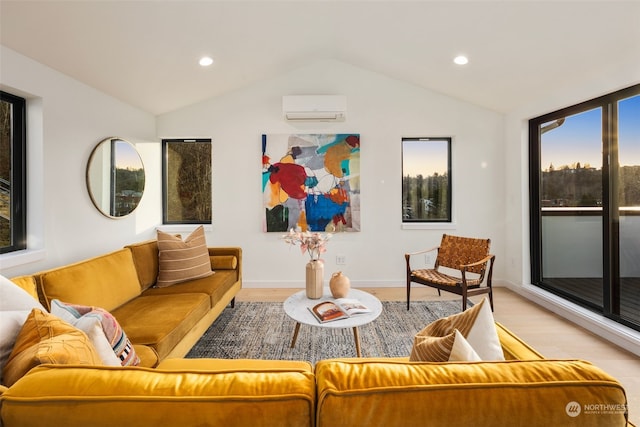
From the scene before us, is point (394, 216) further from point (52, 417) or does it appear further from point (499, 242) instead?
point (52, 417)

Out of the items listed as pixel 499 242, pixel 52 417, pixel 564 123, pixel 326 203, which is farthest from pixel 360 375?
pixel 499 242

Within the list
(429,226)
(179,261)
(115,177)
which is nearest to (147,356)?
(179,261)

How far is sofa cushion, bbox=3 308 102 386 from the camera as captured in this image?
90cm

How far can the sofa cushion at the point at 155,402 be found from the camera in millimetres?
692

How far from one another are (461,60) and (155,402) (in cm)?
364

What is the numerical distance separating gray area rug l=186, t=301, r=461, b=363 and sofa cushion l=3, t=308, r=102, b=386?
149 cm

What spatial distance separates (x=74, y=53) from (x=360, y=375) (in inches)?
122

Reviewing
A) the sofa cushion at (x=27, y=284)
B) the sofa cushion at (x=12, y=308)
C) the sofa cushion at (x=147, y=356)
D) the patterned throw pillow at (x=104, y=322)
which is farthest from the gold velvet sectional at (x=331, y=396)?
the sofa cushion at (x=27, y=284)

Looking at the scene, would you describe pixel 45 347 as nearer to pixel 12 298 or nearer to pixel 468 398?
pixel 12 298

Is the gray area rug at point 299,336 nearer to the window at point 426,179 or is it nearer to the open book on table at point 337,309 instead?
the open book on table at point 337,309

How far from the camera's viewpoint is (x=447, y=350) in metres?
0.94

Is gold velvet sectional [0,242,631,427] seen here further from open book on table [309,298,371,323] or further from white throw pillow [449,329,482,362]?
open book on table [309,298,371,323]

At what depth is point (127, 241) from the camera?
354 centimetres

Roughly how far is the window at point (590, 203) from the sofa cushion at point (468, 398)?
268 centimetres
